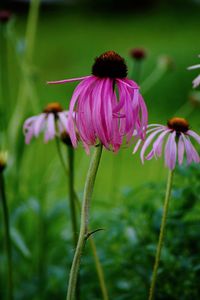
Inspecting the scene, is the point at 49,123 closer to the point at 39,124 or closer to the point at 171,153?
the point at 39,124

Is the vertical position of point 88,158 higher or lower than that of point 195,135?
lower

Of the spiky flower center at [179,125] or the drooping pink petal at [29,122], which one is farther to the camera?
the drooping pink petal at [29,122]

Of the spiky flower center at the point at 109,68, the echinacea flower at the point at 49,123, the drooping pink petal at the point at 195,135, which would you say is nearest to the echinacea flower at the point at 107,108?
the spiky flower center at the point at 109,68

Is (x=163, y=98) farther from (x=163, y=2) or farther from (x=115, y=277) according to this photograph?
(x=163, y=2)

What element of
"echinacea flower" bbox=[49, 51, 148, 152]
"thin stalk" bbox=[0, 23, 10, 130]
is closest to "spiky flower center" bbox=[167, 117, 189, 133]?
"echinacea flower" bbox=[49, 51, 148, 152]

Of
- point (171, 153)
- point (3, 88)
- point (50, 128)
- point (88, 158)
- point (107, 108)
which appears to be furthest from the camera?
point (3, 88)

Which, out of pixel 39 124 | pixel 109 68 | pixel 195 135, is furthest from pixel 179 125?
pixel 39 124

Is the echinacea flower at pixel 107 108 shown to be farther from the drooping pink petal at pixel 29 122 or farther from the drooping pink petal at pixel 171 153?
the drooping pink petal at pixel 29 122
